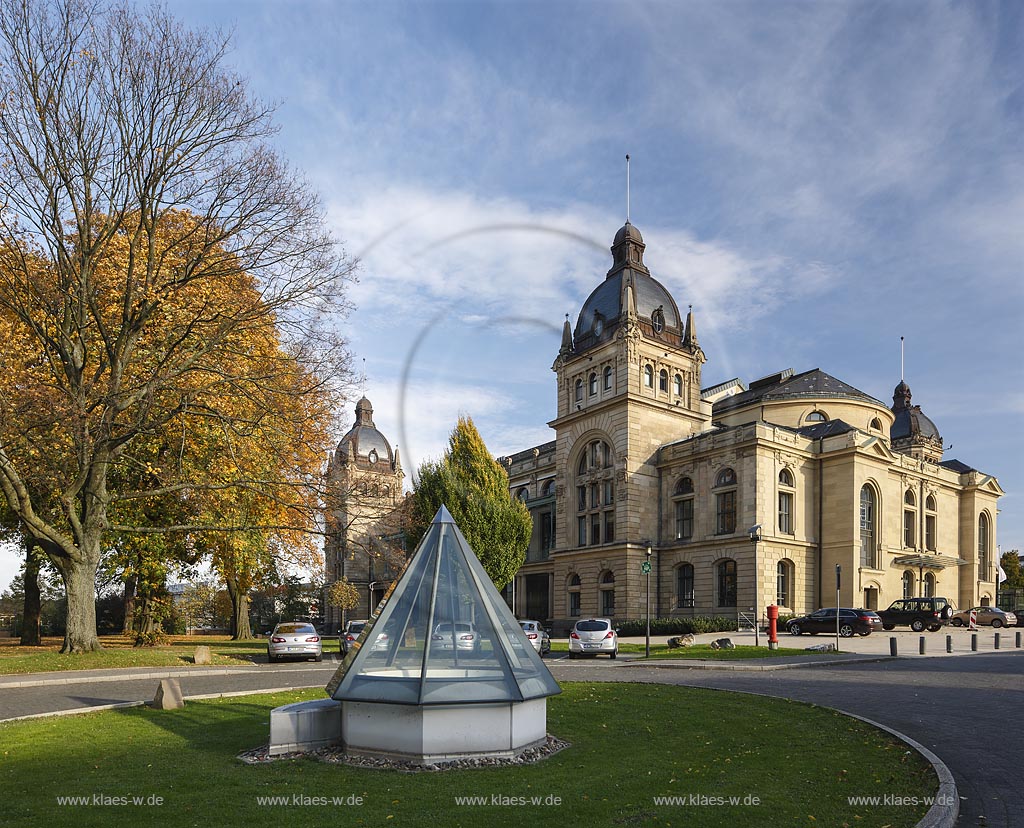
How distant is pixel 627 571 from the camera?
180 ft

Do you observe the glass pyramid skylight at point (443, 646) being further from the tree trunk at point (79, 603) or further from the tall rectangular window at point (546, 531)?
the tall rectangular window at point (546, 531)

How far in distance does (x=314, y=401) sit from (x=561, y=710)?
16107 millimetres

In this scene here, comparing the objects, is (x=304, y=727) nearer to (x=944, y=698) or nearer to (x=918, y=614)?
(x=944, y=698)

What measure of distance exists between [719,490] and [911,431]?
113 ft

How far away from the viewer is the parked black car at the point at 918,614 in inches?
1770

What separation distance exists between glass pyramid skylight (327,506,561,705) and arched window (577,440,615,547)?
47001 millimetres

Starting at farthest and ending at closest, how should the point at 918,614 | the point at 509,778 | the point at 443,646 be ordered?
the point at 918,614
the point at 443,646
the point at 509,778

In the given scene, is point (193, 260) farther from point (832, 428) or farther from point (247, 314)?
point (832, 428)

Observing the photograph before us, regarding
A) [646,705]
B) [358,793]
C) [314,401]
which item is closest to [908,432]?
[314,401]

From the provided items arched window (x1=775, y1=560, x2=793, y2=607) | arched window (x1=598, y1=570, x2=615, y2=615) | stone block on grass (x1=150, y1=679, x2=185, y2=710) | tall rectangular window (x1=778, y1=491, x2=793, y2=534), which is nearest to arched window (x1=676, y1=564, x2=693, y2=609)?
arched window (x1=598, y1=570, x2=615, y2=615)

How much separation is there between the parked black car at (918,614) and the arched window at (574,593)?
21439 millimetres

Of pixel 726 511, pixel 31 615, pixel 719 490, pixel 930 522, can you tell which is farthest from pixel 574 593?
pixel 31 615

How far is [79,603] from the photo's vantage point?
25.6 meters
